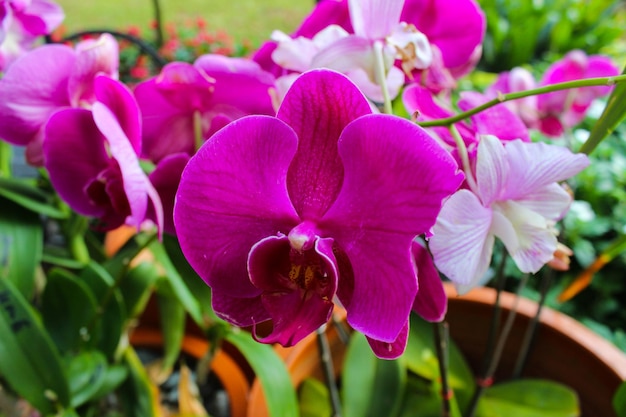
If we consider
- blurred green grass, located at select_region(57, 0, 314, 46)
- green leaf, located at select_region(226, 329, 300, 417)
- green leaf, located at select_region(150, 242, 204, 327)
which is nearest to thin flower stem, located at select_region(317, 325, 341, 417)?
green leaf, located at select_region(226, 329, 300, 417)

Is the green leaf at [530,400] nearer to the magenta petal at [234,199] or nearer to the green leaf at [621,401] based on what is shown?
the green leaf at [621,401]

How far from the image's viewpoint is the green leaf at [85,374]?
0.57 m

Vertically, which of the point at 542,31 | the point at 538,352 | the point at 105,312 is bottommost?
the point at 542,31

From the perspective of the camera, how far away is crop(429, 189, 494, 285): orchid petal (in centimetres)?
27

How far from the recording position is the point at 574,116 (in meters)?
0.64

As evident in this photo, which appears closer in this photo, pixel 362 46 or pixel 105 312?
pixel 362 46

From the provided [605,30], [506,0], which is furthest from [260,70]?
[506,0]

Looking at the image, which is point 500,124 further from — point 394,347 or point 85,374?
point 85,374

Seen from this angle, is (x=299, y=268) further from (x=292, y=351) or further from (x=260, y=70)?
(x=292, y=351)

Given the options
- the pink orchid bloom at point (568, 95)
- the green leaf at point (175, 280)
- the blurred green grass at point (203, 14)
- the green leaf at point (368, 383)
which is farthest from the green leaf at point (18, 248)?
the blurred green grass at point (203, 14)

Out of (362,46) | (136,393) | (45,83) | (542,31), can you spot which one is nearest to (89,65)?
(45,83)

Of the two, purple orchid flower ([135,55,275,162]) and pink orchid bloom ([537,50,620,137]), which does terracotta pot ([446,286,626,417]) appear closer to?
pink orchid bloom ([537,50,620,137])

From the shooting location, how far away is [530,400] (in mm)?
659

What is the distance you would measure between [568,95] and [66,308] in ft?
1.86
